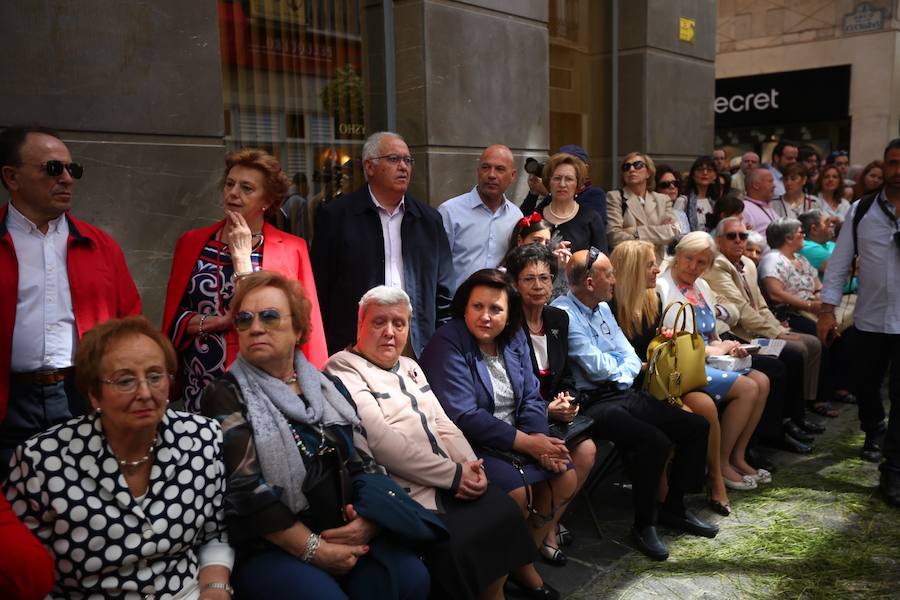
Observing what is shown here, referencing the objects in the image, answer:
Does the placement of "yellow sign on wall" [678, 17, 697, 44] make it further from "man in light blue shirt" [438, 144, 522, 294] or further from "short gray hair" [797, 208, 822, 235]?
"man in light blue shirt" [438, 144, 522, 294]

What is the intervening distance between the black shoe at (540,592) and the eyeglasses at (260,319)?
71.9 inches

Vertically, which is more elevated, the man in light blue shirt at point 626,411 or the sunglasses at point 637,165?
the sunglasses at point 637,165

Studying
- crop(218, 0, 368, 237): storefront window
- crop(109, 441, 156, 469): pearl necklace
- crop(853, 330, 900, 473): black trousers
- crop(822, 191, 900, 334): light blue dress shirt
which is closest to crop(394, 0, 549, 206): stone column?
crop(218, 0, 368, 237): storefront window

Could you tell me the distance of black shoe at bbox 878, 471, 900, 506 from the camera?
484 cm

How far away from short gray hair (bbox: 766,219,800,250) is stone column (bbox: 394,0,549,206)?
91.0 inches

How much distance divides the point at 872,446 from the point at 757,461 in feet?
3.23

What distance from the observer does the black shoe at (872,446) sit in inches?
224

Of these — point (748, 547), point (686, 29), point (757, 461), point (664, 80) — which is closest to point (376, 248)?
point (748, 547)

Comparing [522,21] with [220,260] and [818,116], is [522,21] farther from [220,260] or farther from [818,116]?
[818,116]

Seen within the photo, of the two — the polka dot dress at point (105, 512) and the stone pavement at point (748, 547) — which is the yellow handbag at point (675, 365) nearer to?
the stone pavement at point (748, 547)

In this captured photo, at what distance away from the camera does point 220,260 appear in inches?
139

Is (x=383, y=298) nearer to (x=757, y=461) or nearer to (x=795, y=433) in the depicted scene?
(x=757, y=461)

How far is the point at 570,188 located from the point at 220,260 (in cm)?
266

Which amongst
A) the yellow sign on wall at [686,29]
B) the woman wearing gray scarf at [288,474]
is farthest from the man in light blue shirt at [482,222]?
the yellow sign on wall at [686,29]
